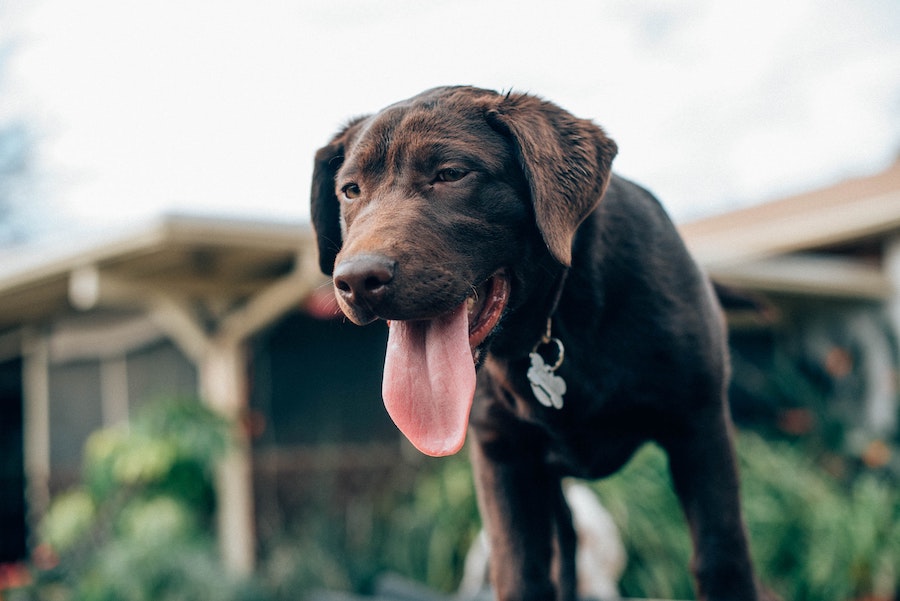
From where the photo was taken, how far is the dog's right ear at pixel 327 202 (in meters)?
2.61

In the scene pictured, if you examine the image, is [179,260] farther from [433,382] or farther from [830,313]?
[830,313]

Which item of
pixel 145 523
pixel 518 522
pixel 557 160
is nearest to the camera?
pixel 557 160

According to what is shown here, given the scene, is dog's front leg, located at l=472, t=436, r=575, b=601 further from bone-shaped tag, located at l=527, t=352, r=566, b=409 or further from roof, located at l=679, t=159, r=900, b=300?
roof, located at l=679, t=159, r=900, b=300

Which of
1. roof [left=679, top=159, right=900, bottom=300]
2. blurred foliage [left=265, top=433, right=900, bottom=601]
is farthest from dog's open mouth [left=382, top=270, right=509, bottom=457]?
roof [left=679, top=159, right=900, bottom=300]

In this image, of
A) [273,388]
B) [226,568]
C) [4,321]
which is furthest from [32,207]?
[226,568]

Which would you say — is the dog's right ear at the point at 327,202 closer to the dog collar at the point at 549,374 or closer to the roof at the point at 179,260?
the dog collar at the point at 549,374

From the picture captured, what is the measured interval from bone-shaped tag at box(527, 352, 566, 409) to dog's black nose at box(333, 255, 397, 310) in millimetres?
554

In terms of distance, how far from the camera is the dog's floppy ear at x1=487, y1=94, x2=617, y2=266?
213cm

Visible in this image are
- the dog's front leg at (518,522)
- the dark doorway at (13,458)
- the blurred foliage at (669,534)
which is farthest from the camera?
the dark doorway at (13,458)

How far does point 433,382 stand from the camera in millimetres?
2084

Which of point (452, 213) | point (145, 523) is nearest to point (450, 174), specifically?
point (452, 213)

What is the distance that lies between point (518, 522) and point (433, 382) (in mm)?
700

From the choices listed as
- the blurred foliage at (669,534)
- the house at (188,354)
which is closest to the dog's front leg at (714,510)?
the blurred foliage at (669,534)

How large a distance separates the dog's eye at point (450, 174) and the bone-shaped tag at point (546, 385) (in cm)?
50
